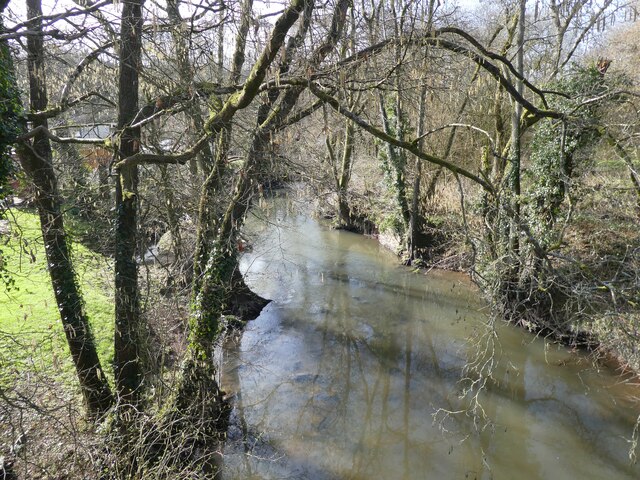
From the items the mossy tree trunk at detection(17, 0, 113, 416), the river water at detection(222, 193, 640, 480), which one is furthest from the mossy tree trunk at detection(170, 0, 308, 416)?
the mossy tree trunk at detection(17, 0, 113, 416)

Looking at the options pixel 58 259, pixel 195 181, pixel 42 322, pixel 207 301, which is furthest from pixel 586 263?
pixel 42 322

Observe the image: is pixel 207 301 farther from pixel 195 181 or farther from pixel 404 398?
pixel 404 398

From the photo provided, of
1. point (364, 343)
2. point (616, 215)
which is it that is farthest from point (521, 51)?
point (364, 343)

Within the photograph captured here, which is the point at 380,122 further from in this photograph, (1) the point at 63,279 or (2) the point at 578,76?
(1) the point at 63,279

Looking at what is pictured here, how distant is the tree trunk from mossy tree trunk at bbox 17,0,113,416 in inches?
16.8

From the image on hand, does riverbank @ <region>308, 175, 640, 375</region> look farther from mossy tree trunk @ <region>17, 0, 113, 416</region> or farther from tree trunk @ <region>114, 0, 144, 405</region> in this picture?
mossy tree trunk @ <region>17, 0, 113, 416</region>

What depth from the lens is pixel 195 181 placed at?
7777mm

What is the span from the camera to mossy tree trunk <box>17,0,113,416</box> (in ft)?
19.0

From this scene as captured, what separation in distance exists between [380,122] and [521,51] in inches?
257

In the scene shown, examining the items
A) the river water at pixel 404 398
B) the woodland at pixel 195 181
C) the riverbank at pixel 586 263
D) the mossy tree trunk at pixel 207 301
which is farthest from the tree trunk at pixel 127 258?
the riverbank at pixel 586 263

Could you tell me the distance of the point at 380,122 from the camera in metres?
16.4

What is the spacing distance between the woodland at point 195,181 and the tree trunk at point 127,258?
2 cm

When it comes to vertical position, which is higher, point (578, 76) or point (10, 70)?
point (578, 76)

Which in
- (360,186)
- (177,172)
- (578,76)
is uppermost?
(578,76)
